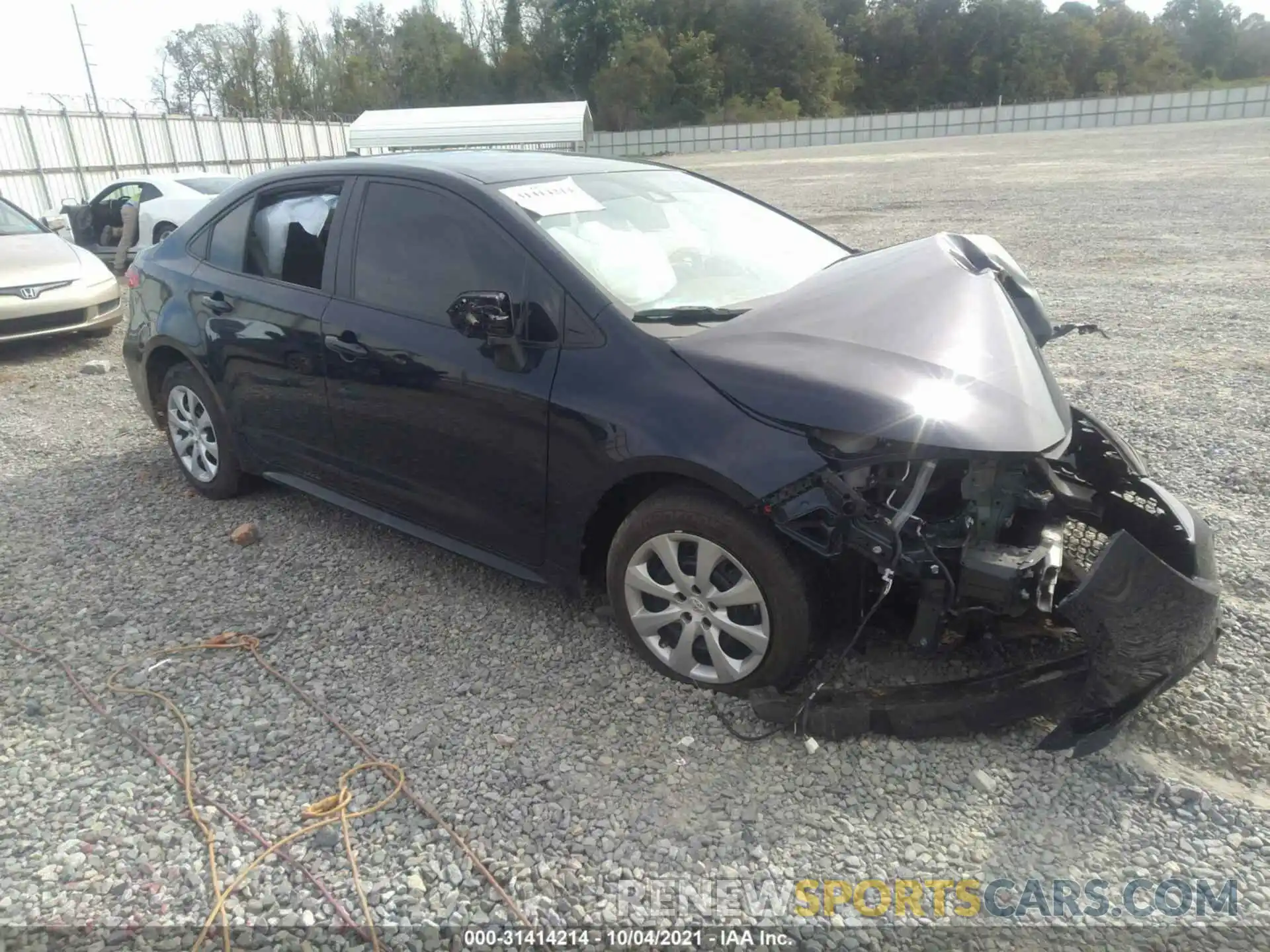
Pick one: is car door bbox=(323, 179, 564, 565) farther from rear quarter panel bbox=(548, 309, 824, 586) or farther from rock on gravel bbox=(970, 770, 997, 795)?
rock on gravel bbox=(970, 770, 997, 795)

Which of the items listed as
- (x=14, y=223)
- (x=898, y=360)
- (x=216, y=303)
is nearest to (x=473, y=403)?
(x=898, y=360)

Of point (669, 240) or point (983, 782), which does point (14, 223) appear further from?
point (983, 782)

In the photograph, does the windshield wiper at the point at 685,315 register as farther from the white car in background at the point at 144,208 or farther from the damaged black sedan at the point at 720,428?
the white car in background at the point at 144,208

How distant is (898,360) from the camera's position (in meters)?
2.91

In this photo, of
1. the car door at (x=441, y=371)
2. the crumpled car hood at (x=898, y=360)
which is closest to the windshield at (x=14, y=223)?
the car door at (x=441, y=371)

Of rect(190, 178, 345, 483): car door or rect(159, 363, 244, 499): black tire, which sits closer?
rect(190, 178, 345, 483): car door

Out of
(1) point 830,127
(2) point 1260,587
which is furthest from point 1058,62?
(2) point 1260,587

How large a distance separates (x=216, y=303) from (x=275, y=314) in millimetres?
570

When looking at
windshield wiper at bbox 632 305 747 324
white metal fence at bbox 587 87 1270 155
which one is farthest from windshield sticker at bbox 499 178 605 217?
white metal fence at bbox 587 87 1270 155

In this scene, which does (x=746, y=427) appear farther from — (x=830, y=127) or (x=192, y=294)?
(x=830, y=127)

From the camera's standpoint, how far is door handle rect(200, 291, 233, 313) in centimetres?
443

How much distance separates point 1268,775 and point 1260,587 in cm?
121

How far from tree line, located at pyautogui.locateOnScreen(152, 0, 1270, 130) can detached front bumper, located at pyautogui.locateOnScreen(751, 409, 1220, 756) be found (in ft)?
244

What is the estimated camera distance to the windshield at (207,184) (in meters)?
14.1
